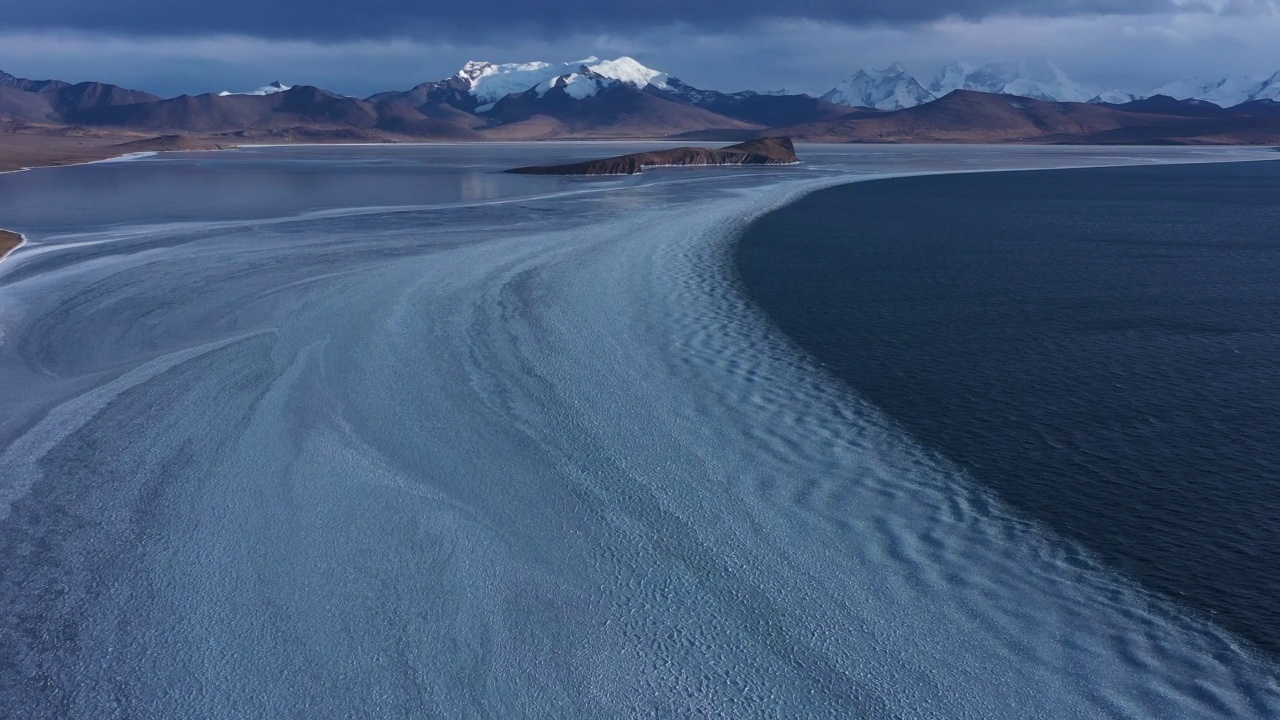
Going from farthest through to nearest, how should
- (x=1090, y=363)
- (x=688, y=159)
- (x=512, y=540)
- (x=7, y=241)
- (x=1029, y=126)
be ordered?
(x=1029, y=126) < (x=688, y=159) < (x=7, y=241) < (x=1090, y=363) < (x=512, y=540)

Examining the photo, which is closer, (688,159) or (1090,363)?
(1090,363)

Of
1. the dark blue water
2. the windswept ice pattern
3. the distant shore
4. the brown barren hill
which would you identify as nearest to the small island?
the dark blue water

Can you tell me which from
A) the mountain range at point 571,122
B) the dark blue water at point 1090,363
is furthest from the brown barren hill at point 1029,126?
the dark blue water at point 1090,363

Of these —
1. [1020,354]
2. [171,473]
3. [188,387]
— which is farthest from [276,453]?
→ [1020,354]

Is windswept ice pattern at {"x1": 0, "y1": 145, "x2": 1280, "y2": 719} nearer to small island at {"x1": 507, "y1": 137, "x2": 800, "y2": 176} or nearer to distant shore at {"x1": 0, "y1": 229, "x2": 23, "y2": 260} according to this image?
distant shore at {"x1": 0, "y1": 229, "x2": 23, "y2": 260}

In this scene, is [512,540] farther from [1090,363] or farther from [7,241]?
[7,241]

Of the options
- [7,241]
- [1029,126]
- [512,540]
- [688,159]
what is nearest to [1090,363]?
[512,540]
